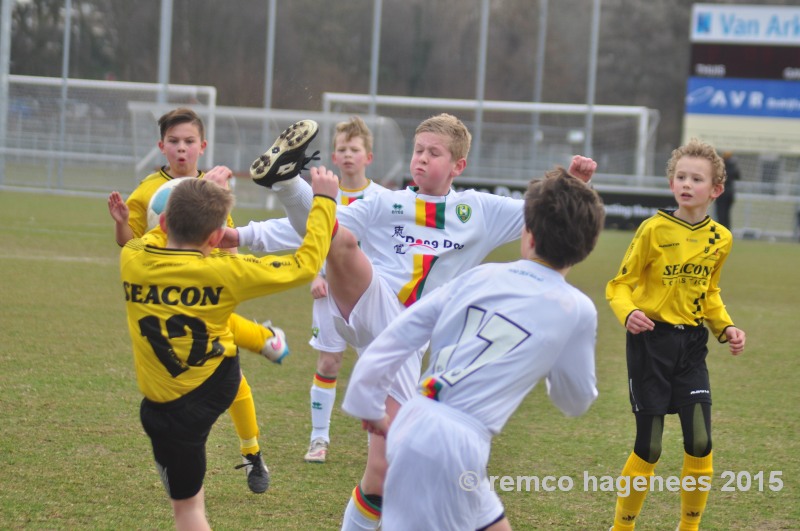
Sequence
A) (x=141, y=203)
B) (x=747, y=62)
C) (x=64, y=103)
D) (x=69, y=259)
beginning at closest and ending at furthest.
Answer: (x=141, y=203)
(x=69, y=259)
(x=64, y=103)
(x=747, y=62)

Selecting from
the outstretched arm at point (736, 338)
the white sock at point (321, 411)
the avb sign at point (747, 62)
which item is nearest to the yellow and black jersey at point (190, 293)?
the white sock at point (321, 411)

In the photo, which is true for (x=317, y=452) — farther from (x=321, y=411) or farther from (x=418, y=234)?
(x=418, y=234)

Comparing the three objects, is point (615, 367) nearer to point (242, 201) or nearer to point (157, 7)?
point (242, 201)

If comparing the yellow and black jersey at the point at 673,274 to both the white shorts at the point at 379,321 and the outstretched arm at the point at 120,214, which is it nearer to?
the white shorts at the point at 379,321

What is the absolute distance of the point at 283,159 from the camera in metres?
3.64

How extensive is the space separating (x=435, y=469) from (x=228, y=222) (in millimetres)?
2187

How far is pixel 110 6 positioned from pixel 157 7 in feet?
4.71

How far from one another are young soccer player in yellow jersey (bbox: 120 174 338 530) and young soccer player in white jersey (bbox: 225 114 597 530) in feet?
1.64

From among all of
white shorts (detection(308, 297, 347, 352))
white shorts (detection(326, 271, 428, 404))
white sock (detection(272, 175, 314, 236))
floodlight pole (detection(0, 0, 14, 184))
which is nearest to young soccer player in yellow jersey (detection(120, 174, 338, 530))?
white sock (detection(272, 175, 314, 236))

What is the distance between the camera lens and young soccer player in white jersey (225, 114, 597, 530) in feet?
13.5

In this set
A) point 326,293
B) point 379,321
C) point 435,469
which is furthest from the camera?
point 326,293

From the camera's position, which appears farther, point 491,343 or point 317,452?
point 317,452

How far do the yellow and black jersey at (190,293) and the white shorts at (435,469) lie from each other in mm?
853

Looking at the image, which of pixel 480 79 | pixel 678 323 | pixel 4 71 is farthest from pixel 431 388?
pixel 4 71
